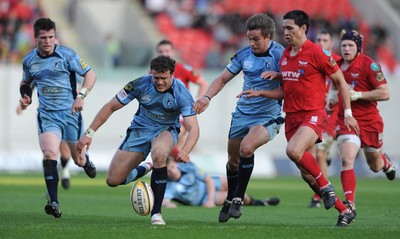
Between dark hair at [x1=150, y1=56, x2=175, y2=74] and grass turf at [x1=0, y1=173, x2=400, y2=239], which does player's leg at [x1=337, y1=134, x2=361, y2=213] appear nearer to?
grass turf at [x1=0, y1=173, x2=400, y2=239]

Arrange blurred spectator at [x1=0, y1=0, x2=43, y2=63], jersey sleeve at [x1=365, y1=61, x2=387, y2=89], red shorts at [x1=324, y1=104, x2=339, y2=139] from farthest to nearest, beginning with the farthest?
blurred spectator at [x1=0, y1=0, x2=43, y2=63]
red shorts at [x1=324, y1=104, x2=339, y2=139]
jersey sleeve at [x1=365, y1=61, x2=387, y2=89]

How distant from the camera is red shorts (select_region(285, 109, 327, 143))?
1201cm

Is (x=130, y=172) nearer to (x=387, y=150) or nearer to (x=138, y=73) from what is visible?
(x=138, y=73)

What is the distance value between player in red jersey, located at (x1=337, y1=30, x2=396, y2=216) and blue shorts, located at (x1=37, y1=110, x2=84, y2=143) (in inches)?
150

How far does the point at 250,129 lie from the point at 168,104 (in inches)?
44.4

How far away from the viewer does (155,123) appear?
495 inches

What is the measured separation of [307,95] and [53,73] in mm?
3808

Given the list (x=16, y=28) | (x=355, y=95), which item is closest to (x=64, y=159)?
(x=355, y=95)

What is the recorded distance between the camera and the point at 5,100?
93.4 feet

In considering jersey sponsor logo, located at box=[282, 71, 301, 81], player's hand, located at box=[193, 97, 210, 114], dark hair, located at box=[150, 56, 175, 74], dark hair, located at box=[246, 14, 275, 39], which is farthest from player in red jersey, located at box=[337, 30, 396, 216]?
dark hair, located at box=[150, 56, 175, 74]

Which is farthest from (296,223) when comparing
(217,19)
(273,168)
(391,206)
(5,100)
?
(217,19)

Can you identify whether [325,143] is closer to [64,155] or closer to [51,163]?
[64,155]

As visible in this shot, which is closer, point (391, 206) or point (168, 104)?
point (168, 104)

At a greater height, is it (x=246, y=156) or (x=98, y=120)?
(x=98, y=120)
